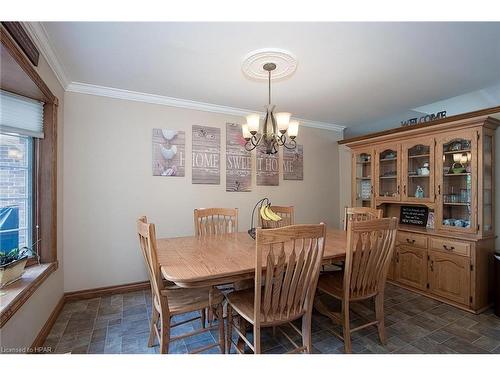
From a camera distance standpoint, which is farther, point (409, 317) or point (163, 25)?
point (409, 317)

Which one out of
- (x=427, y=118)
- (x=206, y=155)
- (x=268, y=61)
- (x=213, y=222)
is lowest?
(x=213, y=222)

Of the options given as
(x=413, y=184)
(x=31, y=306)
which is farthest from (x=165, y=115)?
(x=413, y=184)

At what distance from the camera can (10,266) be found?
1611 millimetres

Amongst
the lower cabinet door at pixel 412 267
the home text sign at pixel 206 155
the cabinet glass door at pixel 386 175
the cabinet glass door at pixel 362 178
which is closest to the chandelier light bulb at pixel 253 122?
the home text sign at pixel 206 155

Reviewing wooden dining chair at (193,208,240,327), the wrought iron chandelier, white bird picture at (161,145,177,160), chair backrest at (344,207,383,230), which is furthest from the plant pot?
chair backrest at (344,207,383,230)

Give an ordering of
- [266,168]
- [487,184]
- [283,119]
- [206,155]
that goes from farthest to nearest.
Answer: [266,168] → [206,155] → [487,184] → [283,119]

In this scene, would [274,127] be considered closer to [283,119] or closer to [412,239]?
[283,119]

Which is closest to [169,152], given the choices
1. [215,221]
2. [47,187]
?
[215,221]

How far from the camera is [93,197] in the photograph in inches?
103

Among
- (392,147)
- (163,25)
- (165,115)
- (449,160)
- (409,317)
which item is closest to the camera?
(163,25)

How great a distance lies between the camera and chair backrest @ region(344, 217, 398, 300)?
1.60 metres

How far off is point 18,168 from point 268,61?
223cm
